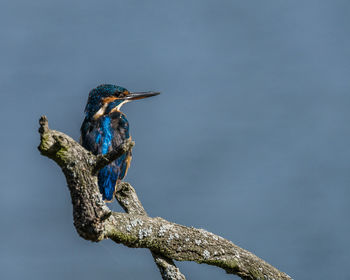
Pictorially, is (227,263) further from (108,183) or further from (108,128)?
(108,128)

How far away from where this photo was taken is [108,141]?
545 cm

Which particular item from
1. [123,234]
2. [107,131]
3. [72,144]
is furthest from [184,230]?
[107,131]

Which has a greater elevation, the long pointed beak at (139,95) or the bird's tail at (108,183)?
the long pointed beak at (139,95)

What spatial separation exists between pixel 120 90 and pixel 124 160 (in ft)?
2.70

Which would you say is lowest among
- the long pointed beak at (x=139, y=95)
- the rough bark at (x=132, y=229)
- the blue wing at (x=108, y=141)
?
the rough bark at (x=132, y=229)

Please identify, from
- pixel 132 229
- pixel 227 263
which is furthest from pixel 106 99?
pixel 227 263

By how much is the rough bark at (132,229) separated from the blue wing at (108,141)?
67cm

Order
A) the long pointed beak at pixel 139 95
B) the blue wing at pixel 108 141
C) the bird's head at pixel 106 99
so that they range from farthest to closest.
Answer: the long pointed beak at pixel 139 95
the bird's head at pixel 106 99
the blue wing at pixel 108 141

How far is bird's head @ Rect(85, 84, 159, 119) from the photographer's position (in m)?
5.80

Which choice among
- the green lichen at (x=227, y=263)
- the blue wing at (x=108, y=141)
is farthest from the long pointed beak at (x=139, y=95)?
the green lichen at (x=227, y=263)

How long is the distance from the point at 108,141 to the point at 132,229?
1.65 metres

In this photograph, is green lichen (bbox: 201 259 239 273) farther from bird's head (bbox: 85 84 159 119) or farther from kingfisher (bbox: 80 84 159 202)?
bird's head (bbox: 85 84 159 119)

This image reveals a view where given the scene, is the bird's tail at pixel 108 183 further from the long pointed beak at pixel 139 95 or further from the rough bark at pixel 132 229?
the long pointed beak at pixel 139 95

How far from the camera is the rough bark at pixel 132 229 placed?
3.42 m
